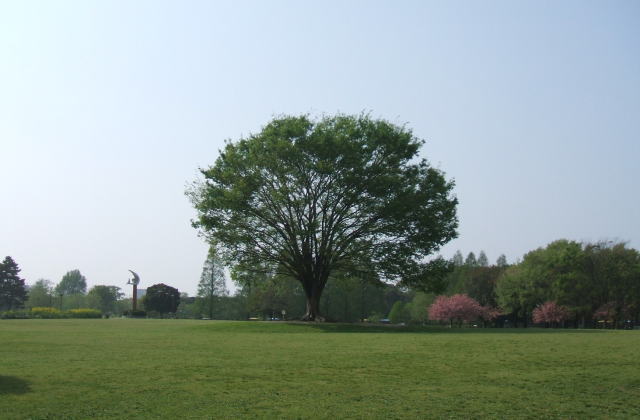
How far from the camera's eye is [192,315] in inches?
4806

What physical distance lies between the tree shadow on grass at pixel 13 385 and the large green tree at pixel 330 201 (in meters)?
27.6

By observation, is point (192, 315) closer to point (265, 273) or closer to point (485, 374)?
point (265, 273)

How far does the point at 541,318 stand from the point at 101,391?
73285mm

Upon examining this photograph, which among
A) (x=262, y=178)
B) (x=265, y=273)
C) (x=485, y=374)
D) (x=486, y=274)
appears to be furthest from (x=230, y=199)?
(x=486, y=274)

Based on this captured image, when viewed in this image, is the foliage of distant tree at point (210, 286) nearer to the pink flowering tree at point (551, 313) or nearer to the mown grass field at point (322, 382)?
the pink flowering tree at point (551, 313)

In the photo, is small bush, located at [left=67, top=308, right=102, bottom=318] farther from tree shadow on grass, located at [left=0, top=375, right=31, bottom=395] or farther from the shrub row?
tree shadow on grass, located at [left=0, top=375, right=31, bottom=395]

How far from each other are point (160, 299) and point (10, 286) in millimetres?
29134

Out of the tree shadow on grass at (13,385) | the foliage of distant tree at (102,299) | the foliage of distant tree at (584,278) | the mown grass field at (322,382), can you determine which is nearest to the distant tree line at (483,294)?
the foliage of distant tree at (584,278)

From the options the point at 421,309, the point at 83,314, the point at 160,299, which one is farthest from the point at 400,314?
the point at 83,314

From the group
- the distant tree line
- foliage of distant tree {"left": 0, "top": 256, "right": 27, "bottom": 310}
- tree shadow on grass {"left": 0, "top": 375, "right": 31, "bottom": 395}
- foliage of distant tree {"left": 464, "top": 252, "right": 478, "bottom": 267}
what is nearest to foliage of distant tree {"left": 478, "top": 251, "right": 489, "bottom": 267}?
foliage of distant tree {"left": 464, "top": 252, "right": 478, "bottom": 267}

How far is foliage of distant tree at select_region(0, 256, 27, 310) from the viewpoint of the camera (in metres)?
119

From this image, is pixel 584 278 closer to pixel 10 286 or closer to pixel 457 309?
pixel 457 309

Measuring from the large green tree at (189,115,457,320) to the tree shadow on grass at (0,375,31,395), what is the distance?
2756 cm

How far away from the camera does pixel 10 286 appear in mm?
119500
